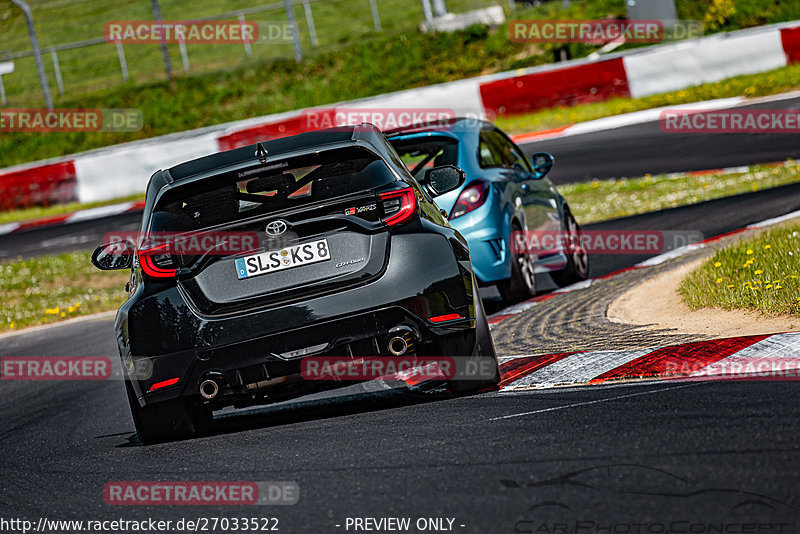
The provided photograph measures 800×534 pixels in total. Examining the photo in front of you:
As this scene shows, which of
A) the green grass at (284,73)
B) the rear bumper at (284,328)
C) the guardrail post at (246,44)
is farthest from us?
the guardrail post at (246,44)

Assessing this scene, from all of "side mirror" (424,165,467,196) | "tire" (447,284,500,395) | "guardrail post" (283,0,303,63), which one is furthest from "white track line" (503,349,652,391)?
"guardrail post" (283,0,303,63)

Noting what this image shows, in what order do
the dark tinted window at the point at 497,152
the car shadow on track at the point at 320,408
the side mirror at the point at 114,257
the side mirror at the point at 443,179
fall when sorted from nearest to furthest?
the car shadow on track at the point at 320,408 → the side mirror at the point at 114,257 → the side mirror at the point at 443,179 → the dark tinted window at the point at 497,152

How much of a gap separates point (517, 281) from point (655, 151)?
973cm

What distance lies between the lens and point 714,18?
27.7 m

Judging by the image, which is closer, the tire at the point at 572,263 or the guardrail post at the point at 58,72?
the tire at the point at 572,263

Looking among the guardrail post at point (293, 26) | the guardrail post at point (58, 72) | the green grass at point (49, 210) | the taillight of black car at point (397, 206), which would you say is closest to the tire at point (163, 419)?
the taillight of black car at point (397, 206)

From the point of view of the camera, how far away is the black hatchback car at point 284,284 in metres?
5.62

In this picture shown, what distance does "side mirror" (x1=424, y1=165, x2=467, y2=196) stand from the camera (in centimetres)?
720

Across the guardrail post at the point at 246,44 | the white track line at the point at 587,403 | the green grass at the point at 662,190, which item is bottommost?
the green grass at the point at 662,190

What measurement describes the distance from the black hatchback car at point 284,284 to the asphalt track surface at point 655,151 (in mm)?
11516

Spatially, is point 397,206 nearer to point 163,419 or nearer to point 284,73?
point 163,419

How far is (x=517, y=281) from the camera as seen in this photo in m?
9.52

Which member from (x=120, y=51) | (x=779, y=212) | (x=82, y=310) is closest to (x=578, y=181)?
(x=779, y=212)

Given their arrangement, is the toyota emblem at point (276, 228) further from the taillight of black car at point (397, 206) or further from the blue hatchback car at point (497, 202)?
the blue hatchback car at point (497, 202)
